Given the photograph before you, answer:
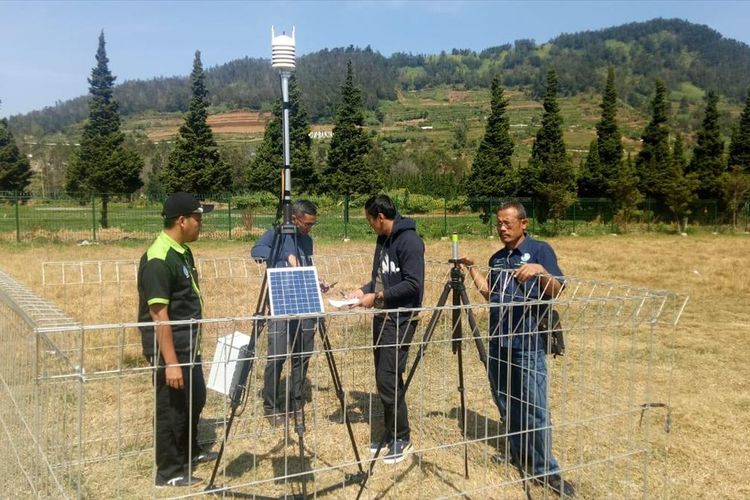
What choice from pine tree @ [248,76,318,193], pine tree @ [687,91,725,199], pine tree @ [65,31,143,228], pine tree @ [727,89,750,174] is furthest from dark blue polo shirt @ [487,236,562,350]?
A: pine tree @ [727,89,750,174]

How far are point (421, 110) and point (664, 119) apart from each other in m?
105

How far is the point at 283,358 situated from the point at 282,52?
77.7 inches

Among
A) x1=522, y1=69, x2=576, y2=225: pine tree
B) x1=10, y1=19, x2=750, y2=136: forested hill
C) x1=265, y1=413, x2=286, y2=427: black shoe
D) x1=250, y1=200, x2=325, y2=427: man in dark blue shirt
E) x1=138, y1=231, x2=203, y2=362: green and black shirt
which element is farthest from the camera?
x1=10, y1=19, x2=750, y2=136: forested hill

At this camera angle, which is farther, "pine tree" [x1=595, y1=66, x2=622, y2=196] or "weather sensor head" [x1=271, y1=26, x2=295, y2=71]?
"pine tree" [x1=595, y1=66, x2=622, y2=196]

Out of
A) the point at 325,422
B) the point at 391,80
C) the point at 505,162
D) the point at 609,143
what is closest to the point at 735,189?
the point at 609,143

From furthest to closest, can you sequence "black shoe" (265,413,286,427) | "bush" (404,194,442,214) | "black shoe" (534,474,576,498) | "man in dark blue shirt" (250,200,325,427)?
"bush" (404,194,442,214) → "black shoe" (265,413,286,427) → "man in dark blue shirt" (250,200,325,427) → "black shoe" (534,474,576,498)

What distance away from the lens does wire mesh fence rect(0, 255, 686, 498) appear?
265 cm

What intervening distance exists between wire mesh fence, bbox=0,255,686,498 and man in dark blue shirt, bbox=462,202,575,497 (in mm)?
151

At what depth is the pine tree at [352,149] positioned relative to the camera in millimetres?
31125

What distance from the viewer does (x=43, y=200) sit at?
67.1ft

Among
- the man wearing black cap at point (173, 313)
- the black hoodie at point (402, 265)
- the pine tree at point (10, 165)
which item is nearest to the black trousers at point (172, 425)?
the man wearing black cap at point (173, 313)

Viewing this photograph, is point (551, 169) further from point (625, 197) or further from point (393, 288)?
point (393, 288)

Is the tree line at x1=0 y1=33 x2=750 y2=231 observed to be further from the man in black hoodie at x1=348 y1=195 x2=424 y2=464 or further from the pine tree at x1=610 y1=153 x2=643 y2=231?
the man in black hoodie at x1=348 y1=195 x2=424 y2=464

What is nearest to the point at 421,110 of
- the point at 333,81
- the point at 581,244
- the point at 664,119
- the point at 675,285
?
the point at 333,81
